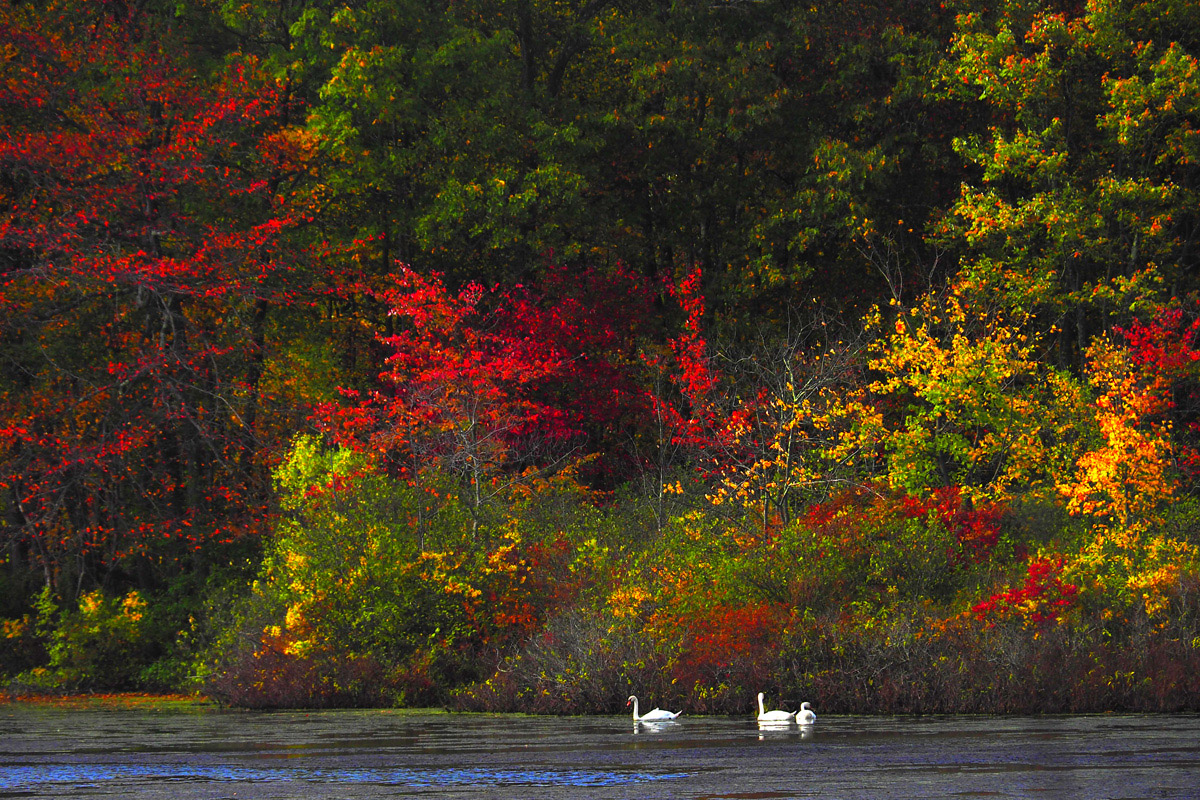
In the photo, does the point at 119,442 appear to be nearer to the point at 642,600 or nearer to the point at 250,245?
the point at 250,245

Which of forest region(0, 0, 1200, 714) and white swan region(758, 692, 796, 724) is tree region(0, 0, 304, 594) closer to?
forest region(0, 0, 1200, 714)

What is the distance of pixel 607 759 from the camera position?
15406 mm

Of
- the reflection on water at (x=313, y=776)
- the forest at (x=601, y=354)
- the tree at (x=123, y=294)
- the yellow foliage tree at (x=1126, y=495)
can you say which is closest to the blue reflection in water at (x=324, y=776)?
the reflection on water at (x=313, y=776)

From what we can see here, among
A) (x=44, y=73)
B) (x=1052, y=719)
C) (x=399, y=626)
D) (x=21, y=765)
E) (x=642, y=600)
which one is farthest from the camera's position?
(x=44, y=73)

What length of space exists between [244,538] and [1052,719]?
19.3 meters

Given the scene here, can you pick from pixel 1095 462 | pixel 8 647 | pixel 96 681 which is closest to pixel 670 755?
pixel 1095 462

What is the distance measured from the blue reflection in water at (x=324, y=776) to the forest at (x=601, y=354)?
8269mm

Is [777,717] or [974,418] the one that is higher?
[974,418]

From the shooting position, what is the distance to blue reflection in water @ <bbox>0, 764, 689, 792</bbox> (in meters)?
13.4

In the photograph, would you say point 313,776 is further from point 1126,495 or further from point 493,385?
point 493,385

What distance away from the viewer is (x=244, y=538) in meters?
33.1

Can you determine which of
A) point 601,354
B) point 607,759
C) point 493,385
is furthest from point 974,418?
point 607,759

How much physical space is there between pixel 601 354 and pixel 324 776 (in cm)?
2254

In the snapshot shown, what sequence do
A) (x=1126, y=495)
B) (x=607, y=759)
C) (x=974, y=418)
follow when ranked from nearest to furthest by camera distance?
(x=607, y=759) < (x=1126, y=495) < (x=974, y=418)
